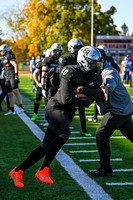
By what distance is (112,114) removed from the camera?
16.2 ft

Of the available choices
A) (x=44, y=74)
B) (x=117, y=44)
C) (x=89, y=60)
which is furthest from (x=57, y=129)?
(x=117, y=44)

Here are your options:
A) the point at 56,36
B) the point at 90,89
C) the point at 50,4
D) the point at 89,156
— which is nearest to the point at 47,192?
the point at 90,89

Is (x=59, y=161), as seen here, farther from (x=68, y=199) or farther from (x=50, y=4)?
(x=50, y=4)

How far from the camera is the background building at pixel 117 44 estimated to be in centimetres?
3475

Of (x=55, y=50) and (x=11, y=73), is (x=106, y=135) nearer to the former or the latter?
(x=55, y=50)

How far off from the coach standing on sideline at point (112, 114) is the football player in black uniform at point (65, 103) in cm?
26

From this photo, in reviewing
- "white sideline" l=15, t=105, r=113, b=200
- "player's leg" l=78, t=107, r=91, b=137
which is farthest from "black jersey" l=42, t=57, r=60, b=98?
A: "white sideline" l=15, t=105, r=113, b=200

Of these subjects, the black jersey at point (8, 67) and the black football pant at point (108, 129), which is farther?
the black jersey at point (8, 67)

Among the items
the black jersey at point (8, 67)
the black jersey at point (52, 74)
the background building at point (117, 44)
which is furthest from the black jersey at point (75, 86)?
the background building at point (117, 44)

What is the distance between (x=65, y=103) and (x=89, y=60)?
0.54 meters

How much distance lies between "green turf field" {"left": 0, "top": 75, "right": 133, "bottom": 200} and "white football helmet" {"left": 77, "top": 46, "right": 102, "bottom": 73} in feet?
4.49

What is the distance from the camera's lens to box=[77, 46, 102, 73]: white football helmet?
4367mm

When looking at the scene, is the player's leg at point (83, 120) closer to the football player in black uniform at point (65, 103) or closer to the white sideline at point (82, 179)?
the white sideline at point (82, 179)

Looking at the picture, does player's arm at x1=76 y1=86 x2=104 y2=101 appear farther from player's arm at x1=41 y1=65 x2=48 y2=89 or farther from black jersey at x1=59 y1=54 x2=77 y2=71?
player's arm at x1=41 y1=65 x2=48 y2=89
